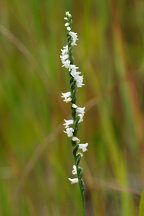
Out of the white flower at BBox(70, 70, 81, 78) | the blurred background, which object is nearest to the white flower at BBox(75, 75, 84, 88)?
the white flower at BBox(70, 70, 81, 78)

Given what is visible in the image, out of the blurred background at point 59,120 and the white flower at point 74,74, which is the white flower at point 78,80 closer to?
the white flower at point 74,74

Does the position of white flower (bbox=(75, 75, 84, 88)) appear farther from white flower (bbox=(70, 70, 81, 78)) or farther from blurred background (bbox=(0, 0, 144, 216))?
blurred background (bbox=(0, 0, 144, 216))

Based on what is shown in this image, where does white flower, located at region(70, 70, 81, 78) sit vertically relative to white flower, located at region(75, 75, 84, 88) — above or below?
above

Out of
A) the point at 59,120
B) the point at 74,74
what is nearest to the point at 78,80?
the point at 74,74

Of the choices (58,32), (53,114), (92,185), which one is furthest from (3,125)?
(92,185)

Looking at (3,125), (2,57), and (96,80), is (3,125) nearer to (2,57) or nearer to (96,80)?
(2,57)

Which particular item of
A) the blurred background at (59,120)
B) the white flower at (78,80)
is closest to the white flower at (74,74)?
the white flower at (78,80)

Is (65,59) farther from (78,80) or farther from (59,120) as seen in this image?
(59,120)

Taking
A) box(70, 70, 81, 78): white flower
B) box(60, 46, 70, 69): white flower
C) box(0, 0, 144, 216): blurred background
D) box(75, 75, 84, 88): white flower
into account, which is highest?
box(0, 0, 144, 216): blurred background
